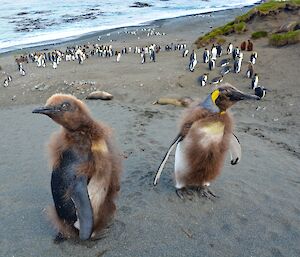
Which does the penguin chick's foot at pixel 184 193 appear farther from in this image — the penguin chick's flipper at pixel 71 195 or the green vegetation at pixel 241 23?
the green vegetation at pixel 241 23

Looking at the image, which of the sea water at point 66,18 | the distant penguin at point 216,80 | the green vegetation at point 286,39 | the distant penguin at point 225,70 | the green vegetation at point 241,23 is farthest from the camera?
the sea water at point 66,18

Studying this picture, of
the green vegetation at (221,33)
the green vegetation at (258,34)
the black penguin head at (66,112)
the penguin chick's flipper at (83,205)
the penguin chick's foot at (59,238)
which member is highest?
the black penguin head at (66,112)

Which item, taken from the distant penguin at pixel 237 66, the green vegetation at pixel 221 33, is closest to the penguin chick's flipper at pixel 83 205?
the distant penguin at pixel 237 66

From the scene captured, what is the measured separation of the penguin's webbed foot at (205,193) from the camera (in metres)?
4.64

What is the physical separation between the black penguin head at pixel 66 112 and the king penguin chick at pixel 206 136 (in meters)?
1.45

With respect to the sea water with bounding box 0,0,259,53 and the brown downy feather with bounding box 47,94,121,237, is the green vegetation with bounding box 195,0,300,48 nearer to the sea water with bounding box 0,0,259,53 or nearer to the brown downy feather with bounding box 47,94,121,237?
the sea water with bounding box 0,0,259,53

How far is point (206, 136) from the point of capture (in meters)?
4.19

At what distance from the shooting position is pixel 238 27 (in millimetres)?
21406

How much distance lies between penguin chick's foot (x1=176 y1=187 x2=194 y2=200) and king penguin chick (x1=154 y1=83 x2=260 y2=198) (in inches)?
7.7

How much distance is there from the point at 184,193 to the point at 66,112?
213 centimetres

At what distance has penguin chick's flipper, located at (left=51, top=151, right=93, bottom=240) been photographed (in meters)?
3.16

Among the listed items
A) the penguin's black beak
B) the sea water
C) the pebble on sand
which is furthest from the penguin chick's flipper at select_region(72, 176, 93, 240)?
the sea water

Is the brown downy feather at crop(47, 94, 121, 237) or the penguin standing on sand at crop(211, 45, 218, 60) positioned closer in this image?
the brown downy feather at crop(47, 94, 121, 237)

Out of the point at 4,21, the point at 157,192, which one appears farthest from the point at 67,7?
the point at 157,192
